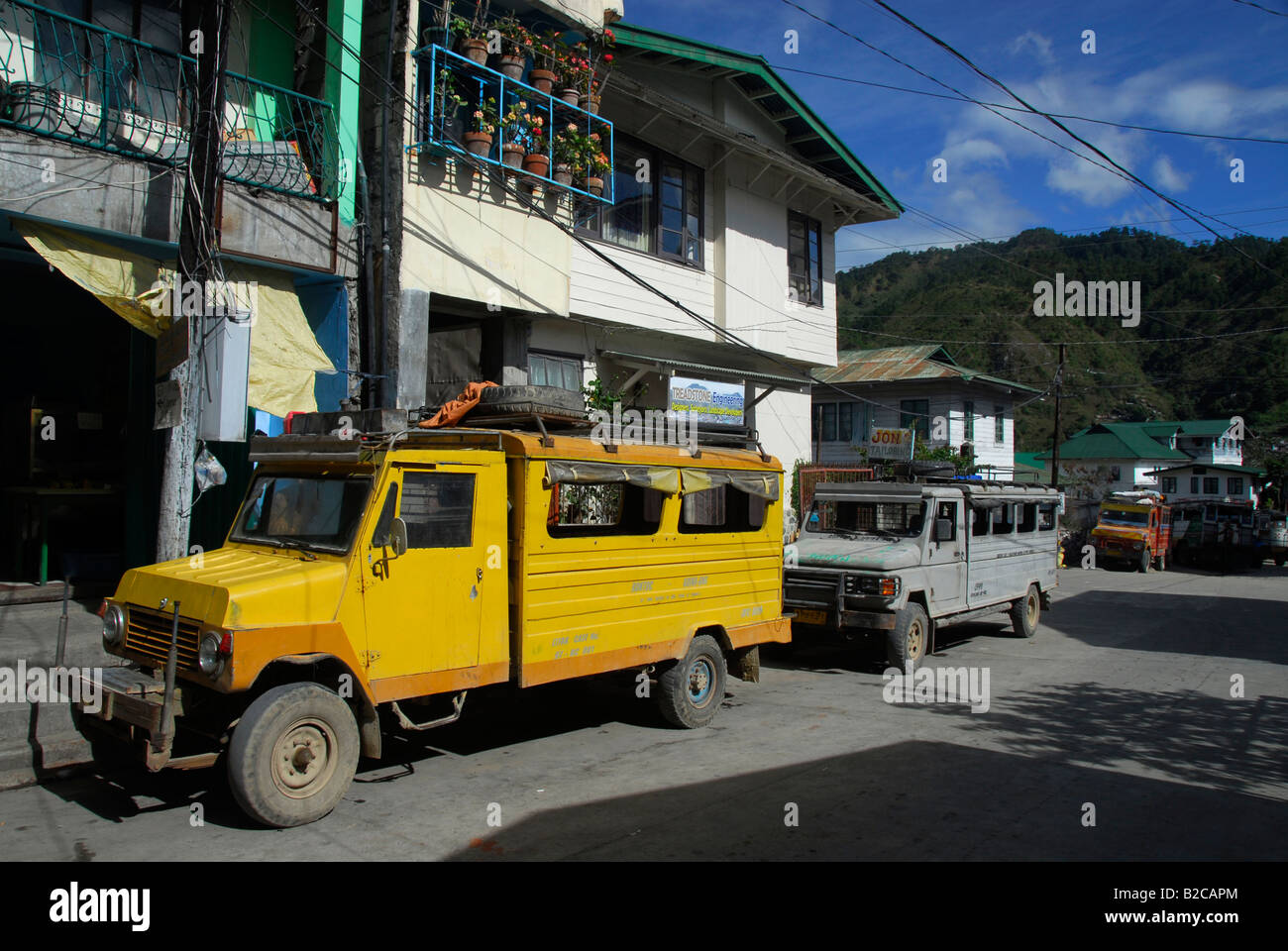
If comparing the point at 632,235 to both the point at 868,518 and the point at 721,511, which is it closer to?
the point at 868,518

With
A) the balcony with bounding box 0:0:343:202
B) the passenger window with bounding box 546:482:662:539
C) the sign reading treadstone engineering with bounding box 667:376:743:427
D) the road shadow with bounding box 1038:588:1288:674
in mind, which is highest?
the balcony with bounding box 0:0:343:202

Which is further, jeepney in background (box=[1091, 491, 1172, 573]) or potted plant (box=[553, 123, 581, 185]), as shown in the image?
jeepney in background (box=[1091, 491, 1172, 573])

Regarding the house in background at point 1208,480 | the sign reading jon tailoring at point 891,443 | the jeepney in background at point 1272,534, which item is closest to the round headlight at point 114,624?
the sign reading jon tailoring at point 891,443

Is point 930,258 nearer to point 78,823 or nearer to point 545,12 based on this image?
point 545,12

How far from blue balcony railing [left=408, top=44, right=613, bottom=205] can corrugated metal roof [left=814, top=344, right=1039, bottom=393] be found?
61.5 ft

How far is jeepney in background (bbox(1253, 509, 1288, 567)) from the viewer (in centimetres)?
3152

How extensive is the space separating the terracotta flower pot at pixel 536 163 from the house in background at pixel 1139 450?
4822cm

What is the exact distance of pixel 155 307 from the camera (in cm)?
894

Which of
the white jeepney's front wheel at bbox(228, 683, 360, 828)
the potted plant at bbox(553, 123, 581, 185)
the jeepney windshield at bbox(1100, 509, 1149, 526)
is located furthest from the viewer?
the jeepney windshield at bbox(1100, 509, 1149, 526)

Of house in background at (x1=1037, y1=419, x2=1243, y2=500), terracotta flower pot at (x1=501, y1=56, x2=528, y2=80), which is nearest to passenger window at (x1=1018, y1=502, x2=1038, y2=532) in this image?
terracotta flower pot at (x1=501, y1=56, x2=528, y2=80)

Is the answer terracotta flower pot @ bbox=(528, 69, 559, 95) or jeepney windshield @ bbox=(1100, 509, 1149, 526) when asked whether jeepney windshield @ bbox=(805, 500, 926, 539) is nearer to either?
terracotta flower pot @ bbox=(528, 69, 559, 95)

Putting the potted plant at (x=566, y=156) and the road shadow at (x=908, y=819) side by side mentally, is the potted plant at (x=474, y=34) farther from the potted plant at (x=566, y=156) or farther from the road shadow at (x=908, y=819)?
the road shadow at (x=908, y=819)
